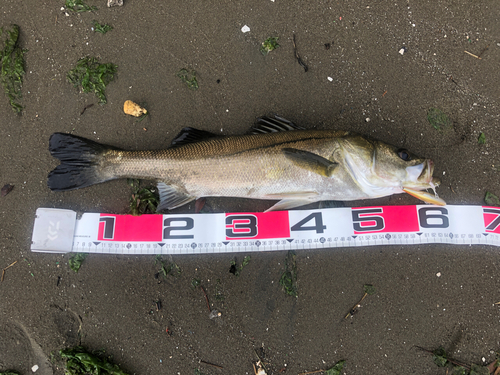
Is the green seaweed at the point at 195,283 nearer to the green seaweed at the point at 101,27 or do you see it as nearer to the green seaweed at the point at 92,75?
the green seaweed at the point at 92,75

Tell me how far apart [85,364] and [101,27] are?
4166 mm

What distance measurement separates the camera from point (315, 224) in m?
3.44

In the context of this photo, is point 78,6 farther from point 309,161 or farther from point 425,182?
point 425,182

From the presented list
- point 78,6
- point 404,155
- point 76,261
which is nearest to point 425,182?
point 404,155

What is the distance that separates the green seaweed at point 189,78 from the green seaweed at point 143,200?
4.64ft

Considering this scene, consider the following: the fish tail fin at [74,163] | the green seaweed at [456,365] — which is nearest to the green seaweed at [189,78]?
the fish tail fin at [74,163]

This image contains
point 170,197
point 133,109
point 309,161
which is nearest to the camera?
point 309,161

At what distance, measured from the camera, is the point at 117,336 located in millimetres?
3371

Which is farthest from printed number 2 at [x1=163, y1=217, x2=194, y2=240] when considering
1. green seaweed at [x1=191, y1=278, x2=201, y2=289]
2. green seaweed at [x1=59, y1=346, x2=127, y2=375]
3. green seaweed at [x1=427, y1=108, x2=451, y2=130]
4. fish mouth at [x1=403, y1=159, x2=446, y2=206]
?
green seaweed at [x1=427, y1=108, x2=451, y2=130]

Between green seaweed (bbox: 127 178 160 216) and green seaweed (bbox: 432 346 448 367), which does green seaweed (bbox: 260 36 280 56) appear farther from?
green seaweed (bbox: 432 346 448 367)

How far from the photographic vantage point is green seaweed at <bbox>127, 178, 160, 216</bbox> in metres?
3.42

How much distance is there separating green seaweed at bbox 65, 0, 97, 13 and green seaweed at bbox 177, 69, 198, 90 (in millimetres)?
1425

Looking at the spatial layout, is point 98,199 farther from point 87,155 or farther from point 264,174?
point 264,174

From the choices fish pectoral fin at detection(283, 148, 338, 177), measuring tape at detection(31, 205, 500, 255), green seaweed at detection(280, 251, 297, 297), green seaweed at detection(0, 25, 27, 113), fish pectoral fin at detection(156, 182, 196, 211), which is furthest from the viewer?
green seaweed at detection(0, 25, 27, 113)
